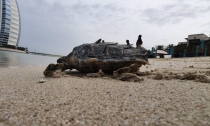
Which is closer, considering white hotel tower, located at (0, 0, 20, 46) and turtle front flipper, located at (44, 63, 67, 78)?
turtle front flipper, located at (44, 63, 67, 78)

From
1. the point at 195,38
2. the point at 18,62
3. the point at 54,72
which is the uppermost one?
the point at 195,38

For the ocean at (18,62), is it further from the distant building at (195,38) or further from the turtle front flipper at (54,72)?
the distant building at (195,38)

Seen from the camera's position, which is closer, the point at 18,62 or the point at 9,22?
the point at 18,62

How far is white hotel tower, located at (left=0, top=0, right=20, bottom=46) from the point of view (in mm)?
76188

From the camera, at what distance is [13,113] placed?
1.38 m

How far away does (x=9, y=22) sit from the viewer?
262ft

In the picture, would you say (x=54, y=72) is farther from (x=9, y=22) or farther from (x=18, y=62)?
(x=9, y=22)

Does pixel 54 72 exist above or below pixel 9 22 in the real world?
below

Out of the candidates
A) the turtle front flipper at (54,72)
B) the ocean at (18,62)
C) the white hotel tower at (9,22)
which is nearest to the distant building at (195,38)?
the ocean at (18,62)

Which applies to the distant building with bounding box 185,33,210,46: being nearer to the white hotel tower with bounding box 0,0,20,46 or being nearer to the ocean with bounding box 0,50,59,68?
the ocean with bounding box 0,50,59,68

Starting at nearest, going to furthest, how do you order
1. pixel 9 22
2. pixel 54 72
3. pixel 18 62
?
pixel 54 72, pixel 18 62, pixel 9 22

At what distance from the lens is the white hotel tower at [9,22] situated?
250 feet

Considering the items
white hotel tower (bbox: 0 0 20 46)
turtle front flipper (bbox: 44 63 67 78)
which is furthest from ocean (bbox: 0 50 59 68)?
white hotel tower (bbox: 0 0 20 46)

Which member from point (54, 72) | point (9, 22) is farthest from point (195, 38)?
point (9, 22)
